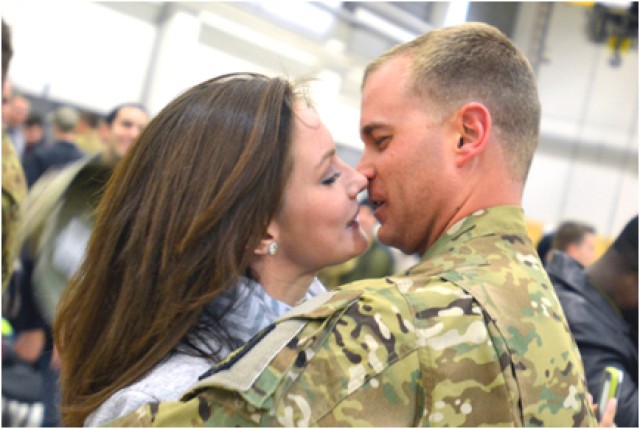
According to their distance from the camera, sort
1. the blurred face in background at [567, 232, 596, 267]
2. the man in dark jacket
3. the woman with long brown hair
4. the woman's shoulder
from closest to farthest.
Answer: the woman's shoulder
the woman with long brown hair
the man in dark jacket
the blurred face in background at [567, 232, 596, 267]

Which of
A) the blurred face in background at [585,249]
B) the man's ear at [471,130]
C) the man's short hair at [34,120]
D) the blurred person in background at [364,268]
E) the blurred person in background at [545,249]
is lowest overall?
the blurred person in background at [364,268]

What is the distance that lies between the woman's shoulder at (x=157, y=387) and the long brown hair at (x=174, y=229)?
0.03 meters

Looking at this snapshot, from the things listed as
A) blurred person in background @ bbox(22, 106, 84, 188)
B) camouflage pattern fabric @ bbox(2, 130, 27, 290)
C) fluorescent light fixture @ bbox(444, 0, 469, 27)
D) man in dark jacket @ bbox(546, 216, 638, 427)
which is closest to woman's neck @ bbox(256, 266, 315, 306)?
camouflage pattern fabric @ bbox(2, 130, 27, 290)

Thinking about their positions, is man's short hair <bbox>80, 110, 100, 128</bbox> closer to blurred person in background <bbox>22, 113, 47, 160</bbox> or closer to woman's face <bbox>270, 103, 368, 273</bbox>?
blurred person in background <bbox>22, 113, 47, 160</bbox>

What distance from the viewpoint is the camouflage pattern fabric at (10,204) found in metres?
2.29

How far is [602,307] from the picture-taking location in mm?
2617

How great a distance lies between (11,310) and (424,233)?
2391 mm

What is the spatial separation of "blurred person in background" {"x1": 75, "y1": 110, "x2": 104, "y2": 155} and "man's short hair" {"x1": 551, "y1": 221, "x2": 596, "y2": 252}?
2635 mm

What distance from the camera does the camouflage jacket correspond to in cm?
113

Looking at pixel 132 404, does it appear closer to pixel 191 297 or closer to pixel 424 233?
pixel 191 297

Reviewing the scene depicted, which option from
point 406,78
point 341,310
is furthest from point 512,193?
point 341,310

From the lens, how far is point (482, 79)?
167 centimetres

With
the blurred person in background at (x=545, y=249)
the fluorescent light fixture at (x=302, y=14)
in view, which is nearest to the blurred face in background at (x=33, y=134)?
the fluorescent light fixture at (x=302, y=14)

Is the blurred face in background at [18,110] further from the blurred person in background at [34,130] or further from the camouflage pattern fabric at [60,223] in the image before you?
the camouflage pattern fabric at [60,223]
